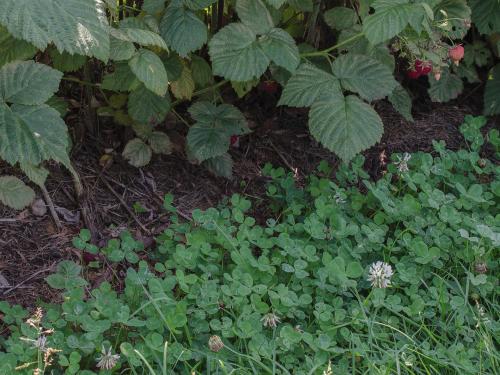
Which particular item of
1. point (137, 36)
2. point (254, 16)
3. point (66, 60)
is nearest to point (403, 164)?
point (254, 16)

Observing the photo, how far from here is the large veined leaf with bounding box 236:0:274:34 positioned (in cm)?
264

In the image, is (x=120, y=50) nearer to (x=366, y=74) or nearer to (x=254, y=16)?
(x=254, y=16)

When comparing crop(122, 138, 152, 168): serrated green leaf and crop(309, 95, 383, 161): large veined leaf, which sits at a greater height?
crop(309, 95, 383, 161): large veined leaf

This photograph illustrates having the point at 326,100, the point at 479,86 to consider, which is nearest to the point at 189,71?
the point at 326,100

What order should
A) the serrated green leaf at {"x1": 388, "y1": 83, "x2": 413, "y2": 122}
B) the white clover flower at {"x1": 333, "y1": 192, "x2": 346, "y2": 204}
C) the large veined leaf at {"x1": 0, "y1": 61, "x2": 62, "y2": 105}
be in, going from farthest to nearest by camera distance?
the serrated green leaf at {"x1": 388, "y1": 83, "x2": 413, "y2": 122} < the white clover flower at {"x1": 333, "y1": 192, "x2": 346, "y2": 204} < the large veined leaf at {"x1": 0, "y1": 61, "x2": 62, "y2": 105}

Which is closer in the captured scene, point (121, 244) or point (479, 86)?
point (121, 244)

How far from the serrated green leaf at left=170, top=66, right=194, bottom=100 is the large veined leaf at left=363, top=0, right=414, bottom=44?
694 millimetres

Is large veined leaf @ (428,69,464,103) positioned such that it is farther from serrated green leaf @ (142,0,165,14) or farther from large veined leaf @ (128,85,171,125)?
serrated green leaf @ (142,0,165,14)

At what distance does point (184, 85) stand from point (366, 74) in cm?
66

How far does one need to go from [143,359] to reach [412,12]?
1.35m

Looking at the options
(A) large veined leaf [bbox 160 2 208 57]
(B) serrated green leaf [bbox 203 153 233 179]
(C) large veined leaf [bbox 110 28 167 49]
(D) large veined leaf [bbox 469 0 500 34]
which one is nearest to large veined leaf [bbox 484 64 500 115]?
(D) large veined leaf [bbox 469 0 500 34]

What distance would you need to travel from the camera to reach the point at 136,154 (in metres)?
2.88

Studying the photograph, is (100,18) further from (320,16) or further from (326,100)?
(320,16)

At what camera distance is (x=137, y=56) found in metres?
2.39
